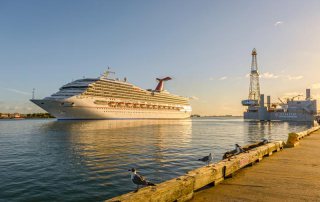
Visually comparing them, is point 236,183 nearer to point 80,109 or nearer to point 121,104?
point 80,109

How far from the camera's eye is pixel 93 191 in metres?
10.5

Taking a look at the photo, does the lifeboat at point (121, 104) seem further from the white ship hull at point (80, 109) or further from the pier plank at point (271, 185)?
the pier plank at point (271, 185)

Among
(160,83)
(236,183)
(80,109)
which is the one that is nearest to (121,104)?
(80,109)

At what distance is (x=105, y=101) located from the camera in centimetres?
9225

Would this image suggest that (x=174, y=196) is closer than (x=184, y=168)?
Yes

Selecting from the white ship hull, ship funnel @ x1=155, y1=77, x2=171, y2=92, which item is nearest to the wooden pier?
the white ship hull

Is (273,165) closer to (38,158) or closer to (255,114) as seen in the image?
(38,158)

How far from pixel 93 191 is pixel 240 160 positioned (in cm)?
579

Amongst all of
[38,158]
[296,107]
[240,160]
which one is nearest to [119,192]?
[240,160]

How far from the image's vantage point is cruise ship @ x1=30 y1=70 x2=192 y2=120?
81750 mm

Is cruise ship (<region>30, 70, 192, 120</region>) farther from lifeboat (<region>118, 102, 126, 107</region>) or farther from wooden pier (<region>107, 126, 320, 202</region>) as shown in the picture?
wooden pier (<region>107, 126, 320, 202</region>)

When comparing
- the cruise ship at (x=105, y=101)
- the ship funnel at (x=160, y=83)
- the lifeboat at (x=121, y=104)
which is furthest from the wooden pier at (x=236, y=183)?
the ship funnel at (x=160, y=83)

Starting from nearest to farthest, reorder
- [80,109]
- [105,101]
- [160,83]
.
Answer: [80,109] → [105,101] → [160,83]

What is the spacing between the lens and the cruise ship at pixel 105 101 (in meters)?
81.8
